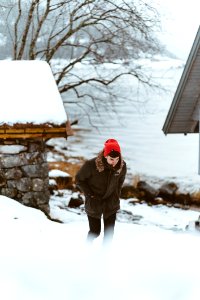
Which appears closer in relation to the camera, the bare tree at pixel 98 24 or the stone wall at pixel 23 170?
the stone wall at pixel 23 170

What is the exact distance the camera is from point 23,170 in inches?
328

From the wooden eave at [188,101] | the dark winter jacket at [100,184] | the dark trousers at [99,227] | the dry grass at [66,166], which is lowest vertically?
the dry grass at [66,166]

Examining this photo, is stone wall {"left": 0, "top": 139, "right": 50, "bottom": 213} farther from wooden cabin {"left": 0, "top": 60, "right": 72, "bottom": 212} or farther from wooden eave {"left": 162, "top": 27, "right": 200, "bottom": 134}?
wooden eave {"left": 162, "top": 27, "right": 200, "bottom": 134}

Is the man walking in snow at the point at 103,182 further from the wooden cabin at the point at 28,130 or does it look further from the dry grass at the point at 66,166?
the dry grass at the point at 66,166

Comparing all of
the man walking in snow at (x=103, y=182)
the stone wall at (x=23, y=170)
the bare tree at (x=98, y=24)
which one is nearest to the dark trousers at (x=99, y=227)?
the man walking in snow at (x=103, y=182)

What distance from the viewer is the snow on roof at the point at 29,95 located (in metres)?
7.77

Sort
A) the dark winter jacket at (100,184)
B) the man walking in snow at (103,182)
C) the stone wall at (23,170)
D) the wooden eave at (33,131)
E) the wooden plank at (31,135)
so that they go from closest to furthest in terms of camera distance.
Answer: the man walking in snow at (103,182) < the dark winter jacket at (100,184) < the wooden eave at (33,131) < the wooden plank at (31,135) < the stone wall at (23,170)

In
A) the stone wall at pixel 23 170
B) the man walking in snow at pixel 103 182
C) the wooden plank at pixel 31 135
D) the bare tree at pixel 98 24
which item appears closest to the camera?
the man walking in snow at pixel 103 182

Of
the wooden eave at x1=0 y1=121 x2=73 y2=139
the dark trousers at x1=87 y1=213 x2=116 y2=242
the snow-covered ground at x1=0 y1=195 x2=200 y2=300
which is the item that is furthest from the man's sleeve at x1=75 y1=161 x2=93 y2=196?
the wooden eave at x1=0 y1=121 x2=73 y2=139

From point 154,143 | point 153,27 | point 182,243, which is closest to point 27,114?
point 182,243

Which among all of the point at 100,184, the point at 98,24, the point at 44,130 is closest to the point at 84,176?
the point at 100,184

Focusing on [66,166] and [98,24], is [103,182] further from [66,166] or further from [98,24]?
[66,166]

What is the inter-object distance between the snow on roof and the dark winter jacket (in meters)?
3.23

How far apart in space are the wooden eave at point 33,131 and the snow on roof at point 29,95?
0.07 m
